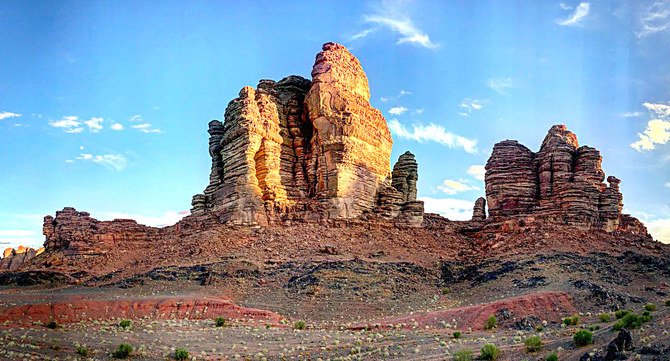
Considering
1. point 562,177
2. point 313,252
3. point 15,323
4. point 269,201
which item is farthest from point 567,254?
point 15,323

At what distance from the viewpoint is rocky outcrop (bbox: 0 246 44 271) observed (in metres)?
83.4

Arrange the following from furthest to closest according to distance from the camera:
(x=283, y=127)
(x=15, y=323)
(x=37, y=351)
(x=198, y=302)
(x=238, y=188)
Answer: (x=283, y=127), (x=238, y=188), (x=198, y=302), (x=15, y=323), (x=37, y=351)

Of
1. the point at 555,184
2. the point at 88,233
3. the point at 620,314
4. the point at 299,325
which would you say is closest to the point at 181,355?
the point at 299,325

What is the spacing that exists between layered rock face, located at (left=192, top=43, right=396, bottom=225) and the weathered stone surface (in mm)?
8661

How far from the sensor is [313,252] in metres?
52.4

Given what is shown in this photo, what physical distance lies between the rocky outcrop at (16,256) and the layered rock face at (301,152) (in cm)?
3435

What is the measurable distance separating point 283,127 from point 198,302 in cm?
2223

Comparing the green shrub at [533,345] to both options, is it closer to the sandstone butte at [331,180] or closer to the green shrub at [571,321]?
the green shrub at [571,321]

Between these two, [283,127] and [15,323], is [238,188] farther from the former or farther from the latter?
[15,323]

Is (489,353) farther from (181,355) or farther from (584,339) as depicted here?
(181,355)

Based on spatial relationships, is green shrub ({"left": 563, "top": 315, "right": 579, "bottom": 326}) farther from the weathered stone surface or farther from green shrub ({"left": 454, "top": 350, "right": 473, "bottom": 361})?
the weathered stone surface

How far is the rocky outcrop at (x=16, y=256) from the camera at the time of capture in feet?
274

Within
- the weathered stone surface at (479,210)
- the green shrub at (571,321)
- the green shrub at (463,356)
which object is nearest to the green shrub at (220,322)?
the green shrub at (463,356)

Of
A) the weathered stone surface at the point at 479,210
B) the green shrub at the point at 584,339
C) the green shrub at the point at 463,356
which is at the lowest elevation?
the green shrub at the point at 463,356
